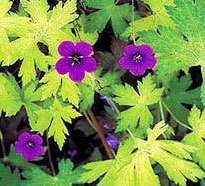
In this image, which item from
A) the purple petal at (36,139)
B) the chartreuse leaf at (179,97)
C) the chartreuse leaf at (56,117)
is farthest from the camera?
the chartreuse leaf at (179,97)

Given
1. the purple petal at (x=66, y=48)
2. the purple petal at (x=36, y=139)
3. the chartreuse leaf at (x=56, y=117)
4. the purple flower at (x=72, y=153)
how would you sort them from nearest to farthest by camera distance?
the purple petal at (x=66, y=48) < the chartreuse leaf at (x=56, y=117) < the purple petal at (x=36, y=139) < the purple flower at (x=72, y=153)

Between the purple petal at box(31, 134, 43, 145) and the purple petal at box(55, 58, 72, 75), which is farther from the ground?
the purple petal at box(55, 58, 72, 75)

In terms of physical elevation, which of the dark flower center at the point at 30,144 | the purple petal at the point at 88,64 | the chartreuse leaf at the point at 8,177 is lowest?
the chartreuse leaf at the point at 8,177

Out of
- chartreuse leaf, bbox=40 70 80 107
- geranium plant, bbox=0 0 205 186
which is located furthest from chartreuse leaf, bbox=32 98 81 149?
chartreuse leaf, bbox=40 70 80 107

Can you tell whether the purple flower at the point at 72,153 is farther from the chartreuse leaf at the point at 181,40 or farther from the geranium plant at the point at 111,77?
the chartreuse leaf at the point at 181,40

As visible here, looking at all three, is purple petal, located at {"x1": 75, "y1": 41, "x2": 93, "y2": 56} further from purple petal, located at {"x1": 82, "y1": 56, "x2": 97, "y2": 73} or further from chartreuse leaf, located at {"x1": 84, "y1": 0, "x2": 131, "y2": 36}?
chartreuse leaf, located at {"x1": 84, "y1": 0, "x2": 131, "y2": 36}

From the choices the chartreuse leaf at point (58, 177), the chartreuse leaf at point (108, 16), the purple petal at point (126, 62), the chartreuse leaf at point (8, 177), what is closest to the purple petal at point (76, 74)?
the purple petal at point (126, 62)

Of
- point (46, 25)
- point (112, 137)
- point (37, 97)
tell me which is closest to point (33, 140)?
point (37, 97)
